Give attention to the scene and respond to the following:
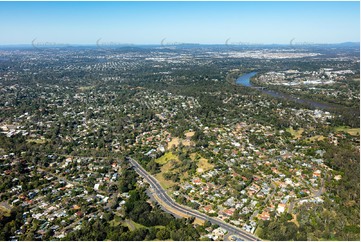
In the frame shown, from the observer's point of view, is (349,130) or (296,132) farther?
(349,130)

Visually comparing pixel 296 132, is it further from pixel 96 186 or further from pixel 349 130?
pixel 96 186

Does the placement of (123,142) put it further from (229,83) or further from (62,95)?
(229,83)

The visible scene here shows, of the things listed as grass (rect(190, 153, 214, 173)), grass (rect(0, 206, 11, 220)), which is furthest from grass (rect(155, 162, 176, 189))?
grass (rect(0, 206, 11, 220))

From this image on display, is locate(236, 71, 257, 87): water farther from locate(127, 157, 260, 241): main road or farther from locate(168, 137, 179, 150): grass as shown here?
locate(127, 157, 260, 241): main road

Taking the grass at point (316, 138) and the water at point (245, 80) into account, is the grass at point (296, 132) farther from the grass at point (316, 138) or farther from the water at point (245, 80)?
the water at point (245, 80)

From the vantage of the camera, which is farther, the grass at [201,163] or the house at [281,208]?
the grass at [201,163]

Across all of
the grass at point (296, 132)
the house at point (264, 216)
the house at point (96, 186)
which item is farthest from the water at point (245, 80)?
the house at point (264, 216)

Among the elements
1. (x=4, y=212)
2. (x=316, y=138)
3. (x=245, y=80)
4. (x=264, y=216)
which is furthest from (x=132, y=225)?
(x=245, y=80)
